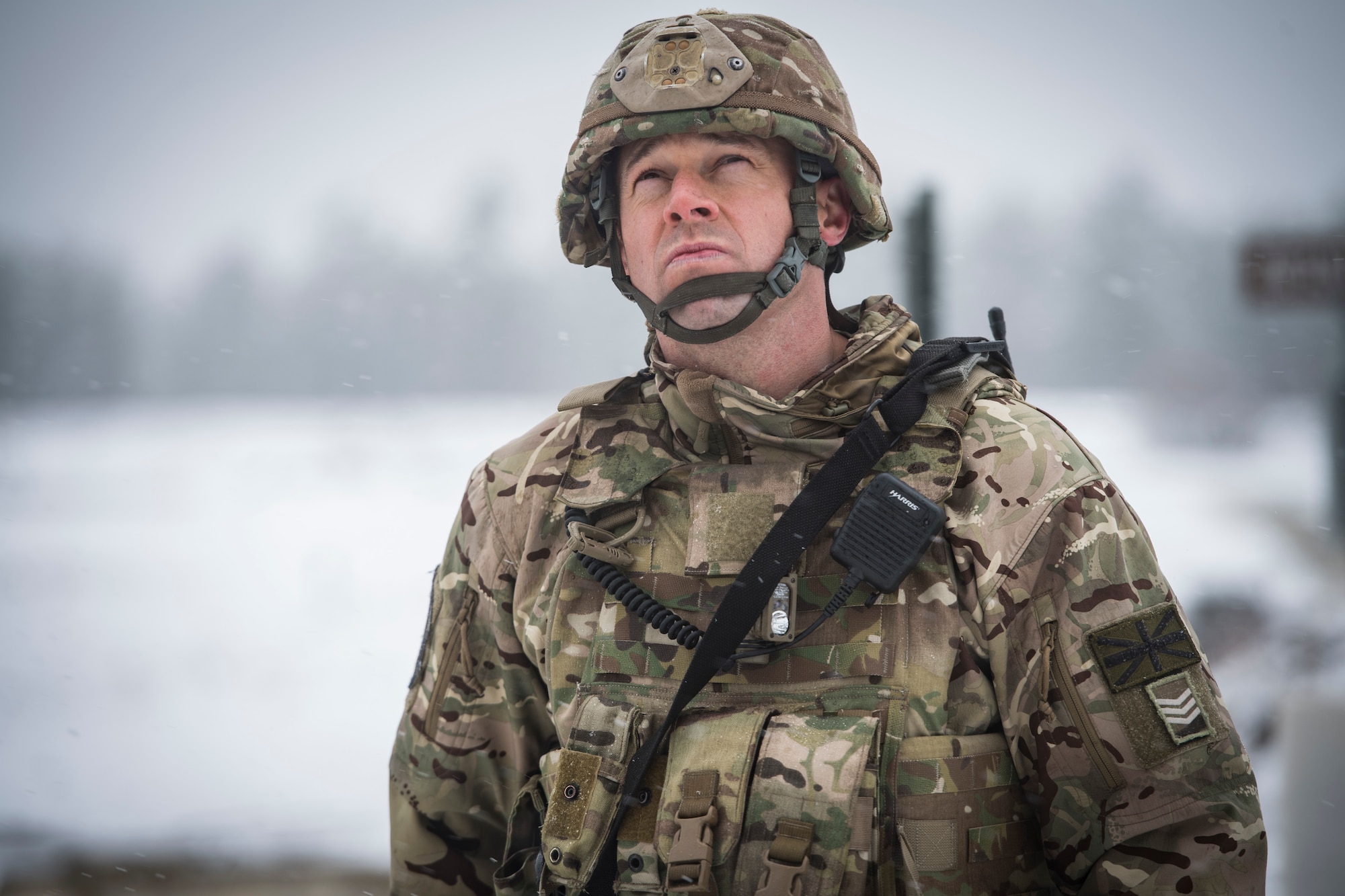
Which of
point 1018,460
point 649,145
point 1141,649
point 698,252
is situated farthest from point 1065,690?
point 649,145

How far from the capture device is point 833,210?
→ 8.54 ft

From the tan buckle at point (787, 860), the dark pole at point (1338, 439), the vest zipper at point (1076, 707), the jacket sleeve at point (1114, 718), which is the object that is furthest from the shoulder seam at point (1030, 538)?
the dark pole at point (1338, 439)

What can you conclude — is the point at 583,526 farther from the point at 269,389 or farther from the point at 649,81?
the point at 269,389

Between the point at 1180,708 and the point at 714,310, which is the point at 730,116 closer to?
the point at 714,310

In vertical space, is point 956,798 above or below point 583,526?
below

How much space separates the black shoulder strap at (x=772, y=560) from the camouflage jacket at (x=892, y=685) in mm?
38

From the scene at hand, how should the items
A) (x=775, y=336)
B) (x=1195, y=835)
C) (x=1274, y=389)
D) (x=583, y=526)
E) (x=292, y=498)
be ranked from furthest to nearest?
1. (x=292, y=498)
2. (x=1274, y=389)
3. (x=775, y=336)
4. (x=583, y=526)
5. (x=1195, y=835)

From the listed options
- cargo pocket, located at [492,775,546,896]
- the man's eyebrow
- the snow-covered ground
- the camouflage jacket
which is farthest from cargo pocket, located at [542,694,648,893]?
the snow-covered ground

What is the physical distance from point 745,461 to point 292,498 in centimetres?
727

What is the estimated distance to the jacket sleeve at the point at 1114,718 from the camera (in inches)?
70.9

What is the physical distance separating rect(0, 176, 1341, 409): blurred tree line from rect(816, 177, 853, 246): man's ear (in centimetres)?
373

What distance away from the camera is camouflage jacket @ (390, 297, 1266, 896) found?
1822 mm

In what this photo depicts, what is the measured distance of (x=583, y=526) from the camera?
2154mm

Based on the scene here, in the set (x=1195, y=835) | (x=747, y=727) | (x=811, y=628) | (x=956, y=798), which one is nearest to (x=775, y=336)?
(x=811, y=628)
